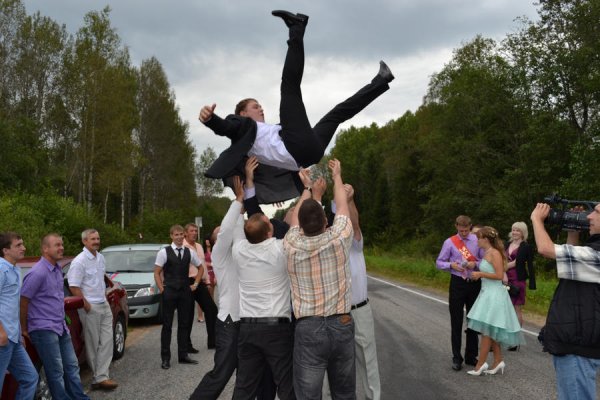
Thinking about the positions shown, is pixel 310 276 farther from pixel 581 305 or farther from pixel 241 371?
pixel 581 305

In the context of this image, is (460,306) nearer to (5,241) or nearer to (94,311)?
(94,311)

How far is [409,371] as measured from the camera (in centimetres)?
778

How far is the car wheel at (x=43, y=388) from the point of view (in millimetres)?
6162

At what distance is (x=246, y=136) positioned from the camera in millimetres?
3770

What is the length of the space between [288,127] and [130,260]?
11.2 meters

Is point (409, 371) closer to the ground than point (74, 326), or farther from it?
closer to the ground

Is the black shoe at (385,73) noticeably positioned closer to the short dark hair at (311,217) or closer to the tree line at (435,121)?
the short dark hair at (311,217)

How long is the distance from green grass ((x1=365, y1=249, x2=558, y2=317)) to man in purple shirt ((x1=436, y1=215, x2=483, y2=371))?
6.52 metres

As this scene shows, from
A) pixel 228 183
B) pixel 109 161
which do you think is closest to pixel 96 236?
pixel 228 183

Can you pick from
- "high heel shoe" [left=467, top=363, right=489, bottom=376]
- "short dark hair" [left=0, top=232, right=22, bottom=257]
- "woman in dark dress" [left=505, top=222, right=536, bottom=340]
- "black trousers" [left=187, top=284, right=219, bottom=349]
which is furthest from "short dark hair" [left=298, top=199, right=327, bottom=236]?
"woman in dark dress" [left=505, top=222, right=536, bottom=340]

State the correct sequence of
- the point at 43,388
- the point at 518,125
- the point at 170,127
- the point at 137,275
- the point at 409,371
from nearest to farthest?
the point at 43,388 < the point at 409,371 < the point at 137,275 < the point at 518,125 < the point at 170,127

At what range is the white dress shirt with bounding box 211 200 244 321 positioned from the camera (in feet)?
14.9

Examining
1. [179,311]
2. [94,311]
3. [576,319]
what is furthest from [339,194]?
[179,311]

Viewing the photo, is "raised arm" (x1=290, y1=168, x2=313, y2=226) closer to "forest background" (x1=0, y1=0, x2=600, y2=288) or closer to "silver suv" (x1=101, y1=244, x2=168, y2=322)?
"silver suv" (x1=101, y1=244, x2=168, y2=322)
